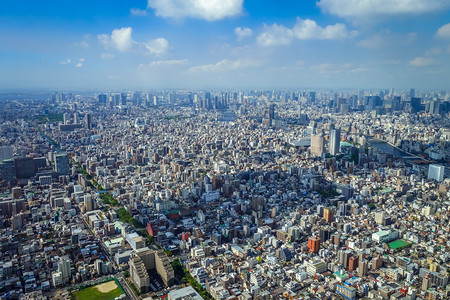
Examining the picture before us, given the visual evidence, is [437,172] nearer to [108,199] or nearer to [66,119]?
[108,199]

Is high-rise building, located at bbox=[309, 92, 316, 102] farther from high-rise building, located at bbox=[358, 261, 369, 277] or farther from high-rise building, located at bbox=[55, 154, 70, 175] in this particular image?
high-rise building, located at bbox=[358, 261, 369, 277]

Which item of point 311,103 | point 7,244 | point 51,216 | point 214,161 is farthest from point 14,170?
point 311,103

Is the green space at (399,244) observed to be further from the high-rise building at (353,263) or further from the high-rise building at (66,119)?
the high-rise building at (66,119)

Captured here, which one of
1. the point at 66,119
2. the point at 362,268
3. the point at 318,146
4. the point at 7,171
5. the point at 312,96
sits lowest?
the point at 362,268

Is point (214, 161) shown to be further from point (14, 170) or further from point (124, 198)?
point (14, 170)

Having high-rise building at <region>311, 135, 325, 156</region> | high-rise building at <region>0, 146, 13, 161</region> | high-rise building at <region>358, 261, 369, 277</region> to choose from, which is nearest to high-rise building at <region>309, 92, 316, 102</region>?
high-rise building at <region>311, 135, 325, 156</region>

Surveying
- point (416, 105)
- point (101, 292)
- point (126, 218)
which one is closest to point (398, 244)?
point (101, 292)
